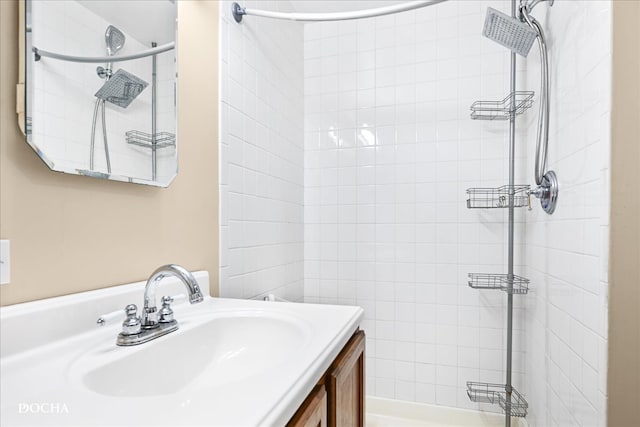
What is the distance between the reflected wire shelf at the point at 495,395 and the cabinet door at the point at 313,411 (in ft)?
5.02

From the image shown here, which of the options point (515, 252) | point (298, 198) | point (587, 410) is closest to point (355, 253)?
point (298, 198)

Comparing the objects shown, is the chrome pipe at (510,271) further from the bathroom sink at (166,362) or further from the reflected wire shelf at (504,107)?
the bathroom sink at (166,362)

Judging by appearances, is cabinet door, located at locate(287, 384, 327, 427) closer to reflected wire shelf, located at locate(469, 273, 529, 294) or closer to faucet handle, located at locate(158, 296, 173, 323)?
faucet handle, located at locate(158, 296, 173, 323)

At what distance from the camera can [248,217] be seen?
1650 mm

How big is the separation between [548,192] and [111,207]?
5.09 ft

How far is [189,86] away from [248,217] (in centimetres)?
58

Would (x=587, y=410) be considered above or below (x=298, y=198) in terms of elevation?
below

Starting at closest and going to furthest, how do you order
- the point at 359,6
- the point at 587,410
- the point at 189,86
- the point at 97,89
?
1. the point at 97,89
2. the point at 587,410
3. the point at 189,86
4. the point at 359,6

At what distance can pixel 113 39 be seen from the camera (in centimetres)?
100

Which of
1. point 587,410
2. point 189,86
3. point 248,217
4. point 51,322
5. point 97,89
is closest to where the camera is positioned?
point 51,322

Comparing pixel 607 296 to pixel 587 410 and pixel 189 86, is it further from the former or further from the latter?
pixel 189 86

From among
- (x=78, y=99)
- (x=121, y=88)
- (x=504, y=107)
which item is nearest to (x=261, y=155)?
(x=121, y=88)

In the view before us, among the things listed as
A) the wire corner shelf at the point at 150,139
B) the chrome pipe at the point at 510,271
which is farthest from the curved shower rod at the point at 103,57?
the chrome pipe at the point at 510,271

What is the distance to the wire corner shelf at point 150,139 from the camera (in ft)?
3.43
